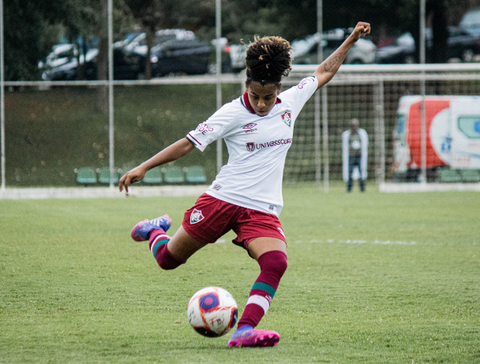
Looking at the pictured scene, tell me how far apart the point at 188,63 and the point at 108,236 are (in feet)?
34.5

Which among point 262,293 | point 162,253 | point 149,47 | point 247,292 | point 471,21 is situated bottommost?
point 247,292

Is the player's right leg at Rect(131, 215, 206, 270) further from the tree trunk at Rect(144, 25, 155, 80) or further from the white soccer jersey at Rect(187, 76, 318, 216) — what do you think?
the tree trunk at Rect(144, 25, 155, 80)

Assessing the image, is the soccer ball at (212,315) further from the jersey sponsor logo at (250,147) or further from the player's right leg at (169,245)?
the jersey sponsor logo at (250,147)

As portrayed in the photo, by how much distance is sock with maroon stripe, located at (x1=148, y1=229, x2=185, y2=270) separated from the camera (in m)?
4.30

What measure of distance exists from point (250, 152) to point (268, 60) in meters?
0.58

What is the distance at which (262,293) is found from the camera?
3.81m

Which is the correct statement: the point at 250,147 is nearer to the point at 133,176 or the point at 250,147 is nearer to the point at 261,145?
the point at 261,145

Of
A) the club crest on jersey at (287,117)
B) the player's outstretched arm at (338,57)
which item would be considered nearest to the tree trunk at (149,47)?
the player's outstretched arm at (338,57)

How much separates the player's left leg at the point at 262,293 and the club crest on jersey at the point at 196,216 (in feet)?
1.22

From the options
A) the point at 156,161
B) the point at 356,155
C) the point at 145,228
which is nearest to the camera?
the point at 156,161

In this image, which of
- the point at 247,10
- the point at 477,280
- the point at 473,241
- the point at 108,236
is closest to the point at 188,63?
the point at 247,10

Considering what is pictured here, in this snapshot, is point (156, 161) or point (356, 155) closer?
point (156, 161)

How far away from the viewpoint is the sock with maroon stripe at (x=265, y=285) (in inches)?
149

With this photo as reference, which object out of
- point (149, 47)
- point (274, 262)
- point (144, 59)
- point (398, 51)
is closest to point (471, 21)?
point (398, 51)
